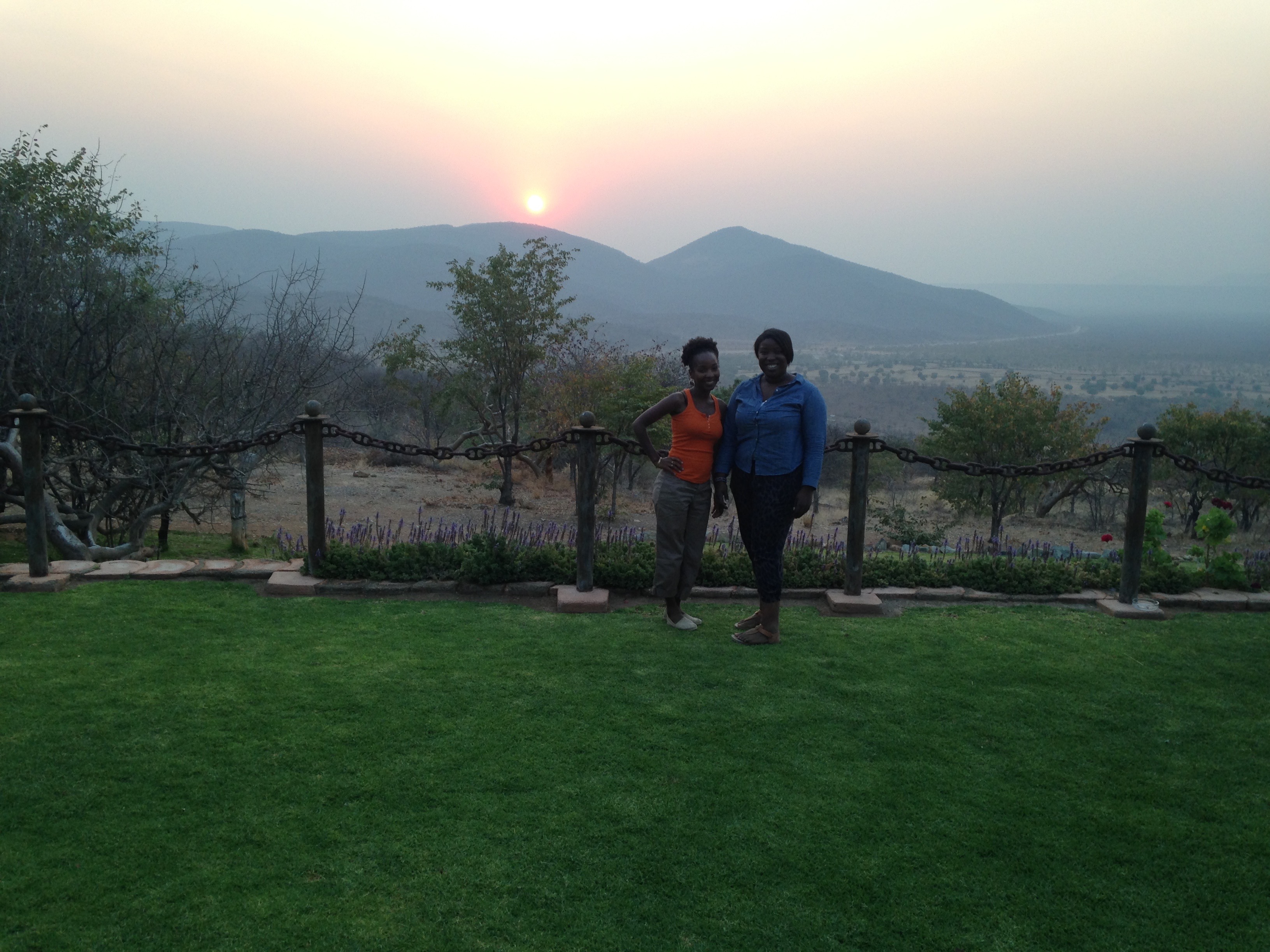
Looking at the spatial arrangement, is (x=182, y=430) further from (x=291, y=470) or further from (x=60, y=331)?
(x=291, y=470)

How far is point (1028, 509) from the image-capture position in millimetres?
29422

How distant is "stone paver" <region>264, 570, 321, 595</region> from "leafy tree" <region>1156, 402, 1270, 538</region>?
23.0 meters

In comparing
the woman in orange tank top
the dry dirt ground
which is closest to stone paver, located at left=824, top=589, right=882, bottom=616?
the woman in orange tank top

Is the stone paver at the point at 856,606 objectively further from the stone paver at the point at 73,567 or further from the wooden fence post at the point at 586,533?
the stone paver at the point at 73,567

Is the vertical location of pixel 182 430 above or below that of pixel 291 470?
above

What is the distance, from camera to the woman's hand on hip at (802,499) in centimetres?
511

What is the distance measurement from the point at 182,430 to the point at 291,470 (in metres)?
15.7

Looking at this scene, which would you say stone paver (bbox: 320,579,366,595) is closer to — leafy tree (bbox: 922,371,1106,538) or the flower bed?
the flower bed

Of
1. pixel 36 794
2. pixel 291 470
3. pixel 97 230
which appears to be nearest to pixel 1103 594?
pixel 36 794

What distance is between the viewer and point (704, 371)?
5.29 m

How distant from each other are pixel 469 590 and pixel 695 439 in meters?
2.09

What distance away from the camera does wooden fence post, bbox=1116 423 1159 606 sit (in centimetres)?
652

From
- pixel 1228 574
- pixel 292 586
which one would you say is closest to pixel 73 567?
pixel 292 586

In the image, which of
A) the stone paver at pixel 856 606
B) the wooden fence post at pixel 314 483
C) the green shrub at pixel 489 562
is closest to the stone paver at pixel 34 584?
the wooden fence post at pixel 314 483
